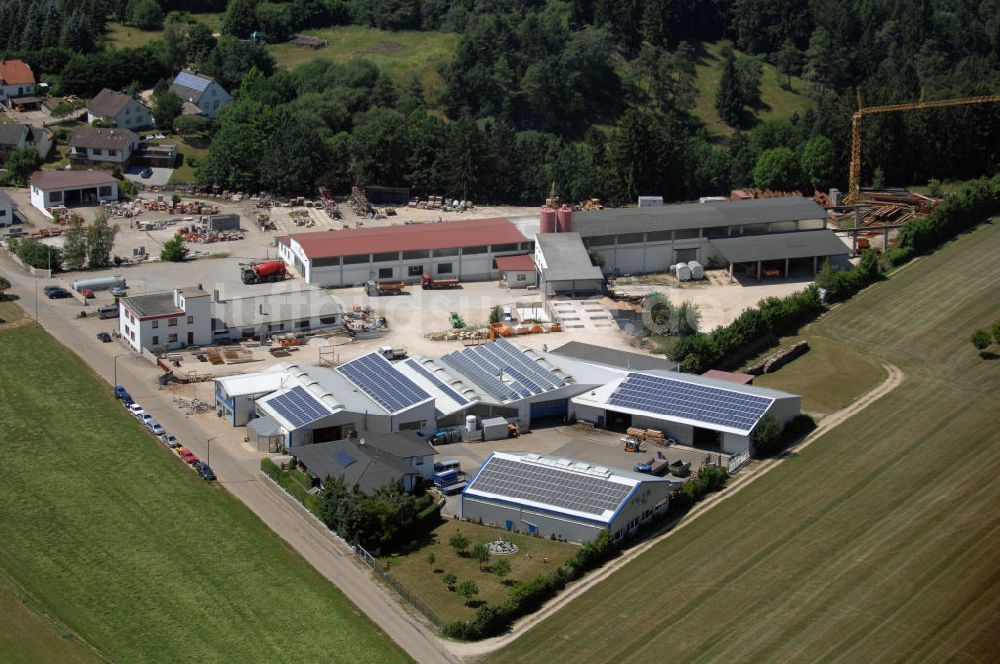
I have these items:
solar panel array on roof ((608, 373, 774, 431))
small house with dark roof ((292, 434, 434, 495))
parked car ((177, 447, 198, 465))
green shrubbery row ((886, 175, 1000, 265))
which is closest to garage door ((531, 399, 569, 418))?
solar panel array on roof ((608, 373, 774, 431))

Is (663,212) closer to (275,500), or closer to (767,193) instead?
(767,193)

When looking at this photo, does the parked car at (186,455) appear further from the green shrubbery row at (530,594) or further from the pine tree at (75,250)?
the pine tree at (75,250)

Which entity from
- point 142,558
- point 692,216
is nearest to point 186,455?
point 142,558

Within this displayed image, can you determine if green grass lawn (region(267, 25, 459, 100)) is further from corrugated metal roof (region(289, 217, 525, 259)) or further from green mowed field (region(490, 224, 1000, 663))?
green mowed field (region(490, 224, 1000, 663))

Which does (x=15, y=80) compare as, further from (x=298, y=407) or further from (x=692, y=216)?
(x=298, y=407)

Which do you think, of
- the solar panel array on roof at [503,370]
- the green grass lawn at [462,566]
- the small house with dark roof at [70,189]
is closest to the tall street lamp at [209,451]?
the green grass lawn at [462,566]

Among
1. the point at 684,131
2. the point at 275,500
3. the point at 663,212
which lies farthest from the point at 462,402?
the point at 684,131
